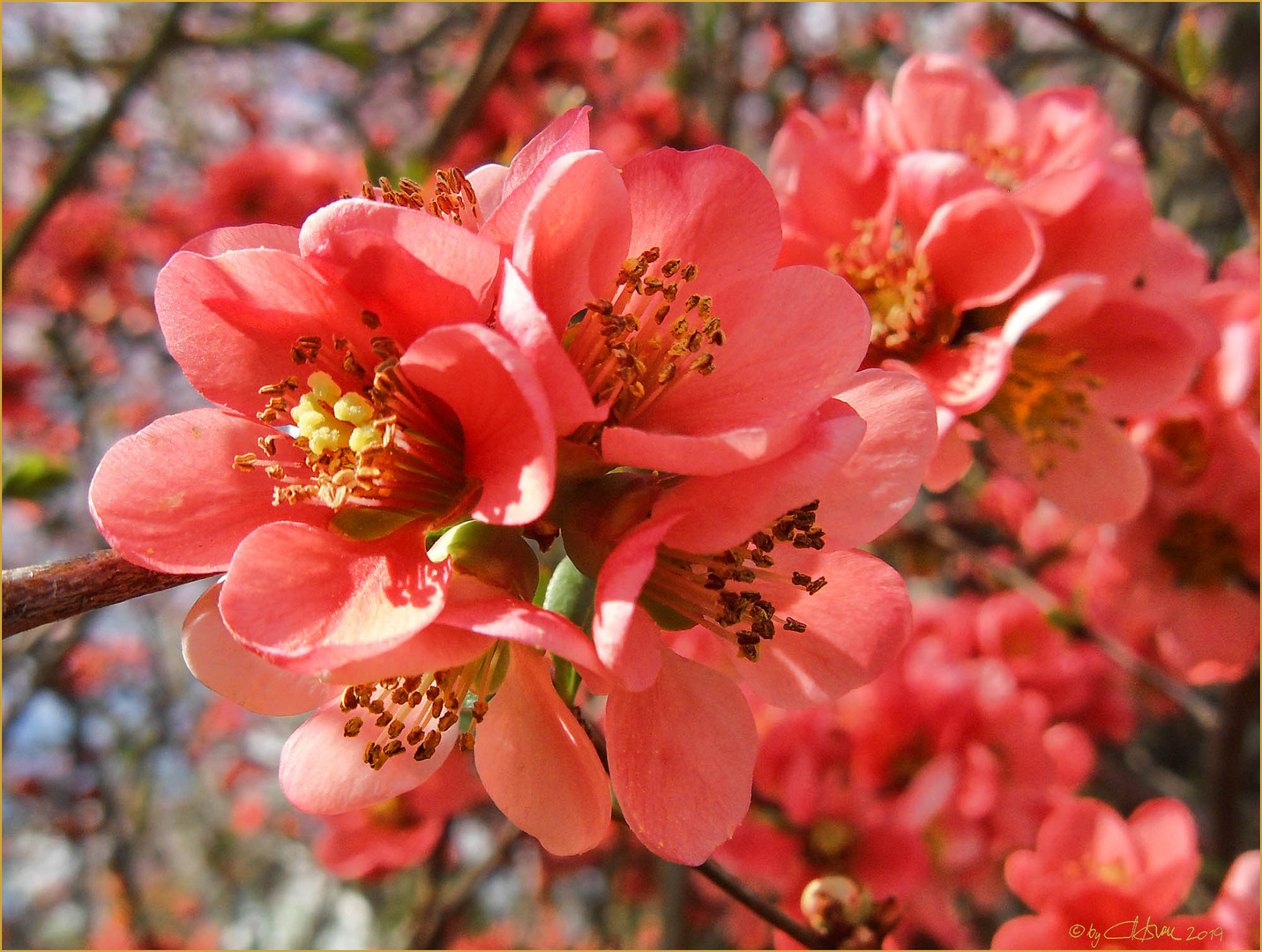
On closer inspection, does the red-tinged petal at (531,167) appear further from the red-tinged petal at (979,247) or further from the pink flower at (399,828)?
the pink flower at (399,828)

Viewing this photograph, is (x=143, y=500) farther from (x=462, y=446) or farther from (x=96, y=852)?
(x=96, y=852)

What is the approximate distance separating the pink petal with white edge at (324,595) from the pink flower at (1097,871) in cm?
113

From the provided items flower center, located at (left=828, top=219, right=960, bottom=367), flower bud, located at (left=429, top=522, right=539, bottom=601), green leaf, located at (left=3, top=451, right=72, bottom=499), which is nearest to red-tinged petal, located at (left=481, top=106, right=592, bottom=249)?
flower bud, located at (left=429, top=522, right=539, bottom=601)

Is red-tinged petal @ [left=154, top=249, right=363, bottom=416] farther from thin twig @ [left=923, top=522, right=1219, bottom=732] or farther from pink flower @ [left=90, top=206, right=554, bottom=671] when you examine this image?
thin twig @ [left=923, top=522, right=1219, bottom=732]

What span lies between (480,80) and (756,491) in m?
1.63

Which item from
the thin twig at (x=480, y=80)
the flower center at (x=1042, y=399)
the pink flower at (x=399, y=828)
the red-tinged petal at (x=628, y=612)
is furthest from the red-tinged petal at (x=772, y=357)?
the pink flower at (x=399, y=828)

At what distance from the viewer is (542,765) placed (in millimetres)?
751

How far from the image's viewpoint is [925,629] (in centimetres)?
261

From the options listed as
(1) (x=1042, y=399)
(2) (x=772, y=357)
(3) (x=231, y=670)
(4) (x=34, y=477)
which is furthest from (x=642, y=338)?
(4) (x=34, y=477)

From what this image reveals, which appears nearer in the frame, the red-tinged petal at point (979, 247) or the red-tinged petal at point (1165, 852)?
the red-tinged petal at point (979, 247)

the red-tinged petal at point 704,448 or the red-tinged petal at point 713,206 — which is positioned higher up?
the red-tinged petal at point 713,206

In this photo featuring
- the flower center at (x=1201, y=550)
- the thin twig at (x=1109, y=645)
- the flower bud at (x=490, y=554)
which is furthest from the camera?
the thin twig at (x=1109, y=645)

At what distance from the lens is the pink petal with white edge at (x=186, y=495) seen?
0.66 m

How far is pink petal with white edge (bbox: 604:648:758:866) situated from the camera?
71 centimetres
